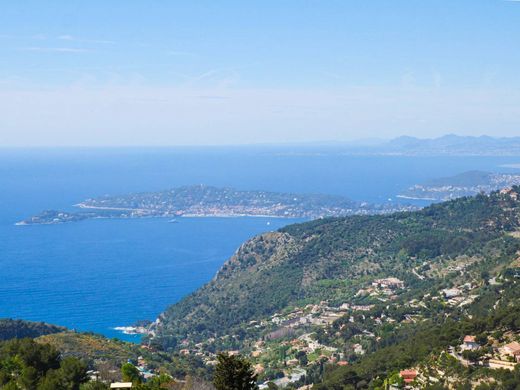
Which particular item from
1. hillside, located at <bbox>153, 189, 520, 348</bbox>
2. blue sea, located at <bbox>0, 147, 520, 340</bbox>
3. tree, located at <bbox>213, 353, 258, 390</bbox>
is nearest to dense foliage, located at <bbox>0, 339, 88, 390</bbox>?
tree, located at <bbox>213, 353, 258, 390</bbox>

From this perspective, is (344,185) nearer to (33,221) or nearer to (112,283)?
(33,221)

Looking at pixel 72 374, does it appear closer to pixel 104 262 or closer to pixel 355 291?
pixel 355 291

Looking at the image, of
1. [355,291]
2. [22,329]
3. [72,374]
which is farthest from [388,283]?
[72,374]

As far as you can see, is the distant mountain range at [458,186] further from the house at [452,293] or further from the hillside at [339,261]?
the house at [452,293]

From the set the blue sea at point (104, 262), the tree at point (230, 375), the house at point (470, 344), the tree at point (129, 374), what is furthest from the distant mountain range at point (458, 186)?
the tree at point (230, 375)

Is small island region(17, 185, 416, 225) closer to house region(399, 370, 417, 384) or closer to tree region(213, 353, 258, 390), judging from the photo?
house region(399, 370, 417, 384)

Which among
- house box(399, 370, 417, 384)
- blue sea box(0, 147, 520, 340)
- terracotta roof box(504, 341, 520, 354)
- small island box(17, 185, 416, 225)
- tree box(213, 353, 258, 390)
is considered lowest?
blue sea box(0, 147, 520, 340)

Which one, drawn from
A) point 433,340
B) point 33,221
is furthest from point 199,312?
point 33,221

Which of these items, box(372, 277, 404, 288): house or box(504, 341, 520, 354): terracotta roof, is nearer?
box(504, 341, 520, 354): terracotta roof
